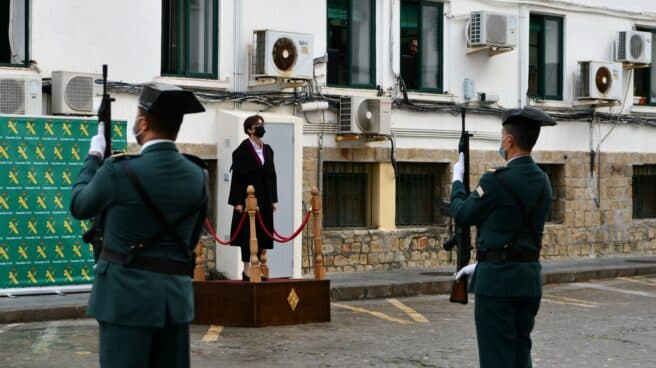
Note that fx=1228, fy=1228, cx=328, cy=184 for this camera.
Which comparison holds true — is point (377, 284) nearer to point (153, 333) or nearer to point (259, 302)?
point (259, 302)

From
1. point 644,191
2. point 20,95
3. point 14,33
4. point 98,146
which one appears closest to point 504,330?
point 98,146

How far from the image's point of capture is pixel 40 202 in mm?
14805

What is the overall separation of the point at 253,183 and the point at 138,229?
8358mm

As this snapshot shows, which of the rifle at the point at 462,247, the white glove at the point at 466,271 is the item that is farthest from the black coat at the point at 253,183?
the white glove at the point at 466,271

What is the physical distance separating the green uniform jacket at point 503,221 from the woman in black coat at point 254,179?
22.1ft

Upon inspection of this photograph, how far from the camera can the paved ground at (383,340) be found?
1043cm

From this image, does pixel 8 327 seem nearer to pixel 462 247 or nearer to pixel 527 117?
pixel 462 247

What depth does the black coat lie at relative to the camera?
1362 centimetres

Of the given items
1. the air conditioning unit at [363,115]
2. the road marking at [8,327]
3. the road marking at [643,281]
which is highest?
the air conditioning unit at [363,115]

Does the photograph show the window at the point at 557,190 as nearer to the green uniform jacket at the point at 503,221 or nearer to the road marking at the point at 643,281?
the road marking at the point at 643,281

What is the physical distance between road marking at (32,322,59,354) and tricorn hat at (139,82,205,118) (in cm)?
569

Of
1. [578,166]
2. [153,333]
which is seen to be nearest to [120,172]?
[153,333]

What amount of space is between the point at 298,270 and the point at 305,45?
10.5 ft

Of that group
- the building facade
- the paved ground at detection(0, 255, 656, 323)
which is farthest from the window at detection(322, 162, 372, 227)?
the paved ground at detection(0, 255, 656, 323)
